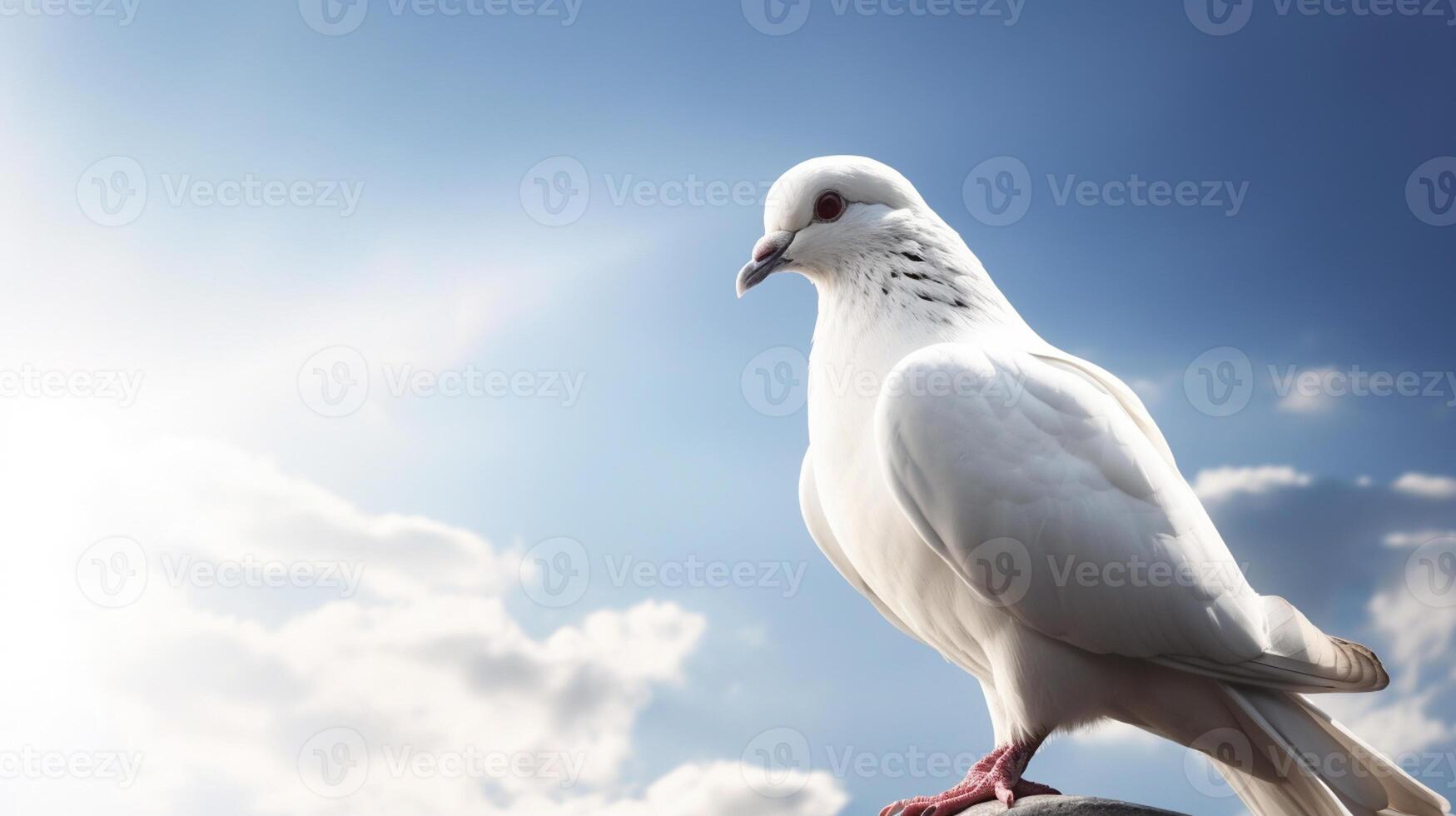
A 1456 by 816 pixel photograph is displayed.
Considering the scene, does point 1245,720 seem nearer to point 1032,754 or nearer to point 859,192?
point 1032,754

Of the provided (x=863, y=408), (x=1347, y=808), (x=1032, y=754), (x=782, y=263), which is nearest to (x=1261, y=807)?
(x=1347, y=808)

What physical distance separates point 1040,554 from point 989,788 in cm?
96

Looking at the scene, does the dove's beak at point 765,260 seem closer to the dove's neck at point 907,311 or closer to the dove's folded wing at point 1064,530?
the dove's neck at point 907,311

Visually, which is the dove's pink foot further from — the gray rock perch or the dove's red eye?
the dove's red eye

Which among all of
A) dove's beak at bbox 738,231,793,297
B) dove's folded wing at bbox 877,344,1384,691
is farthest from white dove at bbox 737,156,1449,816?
dove's beak at bbox 738,231,793,297

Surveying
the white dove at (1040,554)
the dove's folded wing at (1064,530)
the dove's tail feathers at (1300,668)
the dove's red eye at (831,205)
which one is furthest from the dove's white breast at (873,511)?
the dove's tail feathers at (1300,668)

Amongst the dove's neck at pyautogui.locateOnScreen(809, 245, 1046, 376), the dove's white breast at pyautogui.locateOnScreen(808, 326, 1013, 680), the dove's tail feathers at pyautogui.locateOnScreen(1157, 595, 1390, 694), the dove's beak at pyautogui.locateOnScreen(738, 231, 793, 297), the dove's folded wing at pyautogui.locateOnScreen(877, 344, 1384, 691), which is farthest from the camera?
the dove's beak at pyautogui.locateOnScreen(738, 231, 793, 297)

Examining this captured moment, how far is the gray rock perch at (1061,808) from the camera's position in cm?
398

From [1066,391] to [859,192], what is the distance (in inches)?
49.1

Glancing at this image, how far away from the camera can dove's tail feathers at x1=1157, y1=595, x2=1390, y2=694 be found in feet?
13.2

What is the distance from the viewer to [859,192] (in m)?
4.61

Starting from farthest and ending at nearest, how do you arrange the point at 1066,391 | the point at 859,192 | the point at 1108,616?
the point at 859,192
the point at 1066,391
the point at 1108,616

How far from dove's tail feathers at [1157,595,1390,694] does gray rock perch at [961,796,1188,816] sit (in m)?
0.65

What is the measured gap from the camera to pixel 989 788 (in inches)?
160
